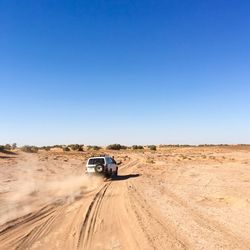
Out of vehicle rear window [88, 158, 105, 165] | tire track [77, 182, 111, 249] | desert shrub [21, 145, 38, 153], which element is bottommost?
tire track [77, 182, 111, 249]

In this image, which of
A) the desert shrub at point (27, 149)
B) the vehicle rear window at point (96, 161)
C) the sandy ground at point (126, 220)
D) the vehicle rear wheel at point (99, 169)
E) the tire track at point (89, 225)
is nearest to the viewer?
the tire track at point (89, 225)

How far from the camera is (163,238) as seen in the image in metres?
8.95

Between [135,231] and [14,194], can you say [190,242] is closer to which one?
[135,231]

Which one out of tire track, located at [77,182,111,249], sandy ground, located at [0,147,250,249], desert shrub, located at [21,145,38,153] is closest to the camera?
tire track, located at [77,182,111,249]

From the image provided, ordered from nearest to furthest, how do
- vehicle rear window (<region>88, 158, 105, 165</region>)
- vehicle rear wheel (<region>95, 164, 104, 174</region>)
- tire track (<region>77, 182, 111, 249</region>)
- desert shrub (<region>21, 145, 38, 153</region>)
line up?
tire track (<region>77, 182, 111, 249</region>) < vehicle rear wheel (<region>95, 164, 104, 174</region>) < vehicle rear window (<region>88, 158, 105, 165</region>) < desert shrub (<region>21, 145, 38, 153</region>)

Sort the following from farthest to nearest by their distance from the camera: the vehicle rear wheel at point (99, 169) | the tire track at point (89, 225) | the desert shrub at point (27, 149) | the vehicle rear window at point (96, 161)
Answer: the desert shrub at point (27, 149) → the vehicle rear window at point (96, 161) → the vehicle rear wheel at point (99, 169) → the tire track at point (89, 225)

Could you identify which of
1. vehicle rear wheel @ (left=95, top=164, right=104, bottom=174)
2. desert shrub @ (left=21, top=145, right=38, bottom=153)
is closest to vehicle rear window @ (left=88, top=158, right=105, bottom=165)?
vehicle rear wheel @ (left=95, top=164, right=104, bottom=174)

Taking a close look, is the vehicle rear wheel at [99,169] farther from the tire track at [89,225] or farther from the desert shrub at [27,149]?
the desert shrub at [27,149]

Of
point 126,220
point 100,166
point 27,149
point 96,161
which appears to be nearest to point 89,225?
point 126,220

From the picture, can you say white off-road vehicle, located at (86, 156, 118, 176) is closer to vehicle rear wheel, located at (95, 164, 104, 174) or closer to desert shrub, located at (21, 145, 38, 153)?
vehicle rear wheel, located at (95, 164, 104, 174)

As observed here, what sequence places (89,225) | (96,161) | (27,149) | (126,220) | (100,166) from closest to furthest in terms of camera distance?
(89,225), (126,220), (100,166), (96,161), (27,149)

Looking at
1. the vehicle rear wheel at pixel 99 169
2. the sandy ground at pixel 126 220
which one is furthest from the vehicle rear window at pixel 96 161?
the sandy ground at pixel 126 220

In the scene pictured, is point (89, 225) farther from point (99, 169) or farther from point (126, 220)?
point (99, 169)

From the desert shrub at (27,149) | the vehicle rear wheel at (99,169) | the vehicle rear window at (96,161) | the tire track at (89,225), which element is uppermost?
the desert shrub at (27,149)
